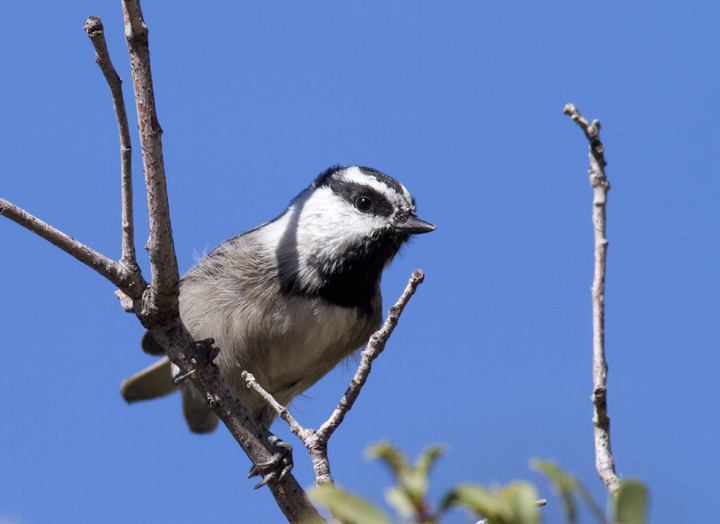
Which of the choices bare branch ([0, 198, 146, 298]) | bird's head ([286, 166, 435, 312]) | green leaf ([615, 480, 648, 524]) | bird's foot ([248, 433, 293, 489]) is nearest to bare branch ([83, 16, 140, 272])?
bare branch ([0, 198, 146, 298])

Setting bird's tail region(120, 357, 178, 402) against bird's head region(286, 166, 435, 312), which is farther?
bird's tail region(120, 357, 178, 402)

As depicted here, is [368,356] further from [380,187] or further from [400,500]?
[380,187]

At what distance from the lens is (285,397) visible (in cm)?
397

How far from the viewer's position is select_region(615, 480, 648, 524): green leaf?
753mm

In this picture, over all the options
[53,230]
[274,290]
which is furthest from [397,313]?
[274,290]

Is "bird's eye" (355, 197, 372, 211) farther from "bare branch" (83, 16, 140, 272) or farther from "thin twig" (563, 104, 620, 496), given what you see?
"thin twig" (563, 104, 620, 496)

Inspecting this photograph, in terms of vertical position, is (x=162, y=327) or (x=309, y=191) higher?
(x=309, y=191)

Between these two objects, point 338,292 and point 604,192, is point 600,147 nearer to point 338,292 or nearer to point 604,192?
point 604,192

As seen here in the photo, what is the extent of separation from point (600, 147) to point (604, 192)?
0.30 ft

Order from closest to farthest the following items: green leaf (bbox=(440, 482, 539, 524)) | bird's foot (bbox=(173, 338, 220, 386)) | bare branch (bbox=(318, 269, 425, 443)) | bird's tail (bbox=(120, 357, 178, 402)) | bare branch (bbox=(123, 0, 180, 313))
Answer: green leaf (bbox=(440, 482, 539, 524)), bare branch (bbox=(318, 269, 425, 443)), bare branch (bbox=(123, 0, 180, 313)), bird's foot (bbox=(173, 338, 220, 386)), bird's tail (bbox=(120, 357, 178, 402))

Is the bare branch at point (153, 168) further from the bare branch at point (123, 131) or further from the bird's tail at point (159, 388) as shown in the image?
the bird's tail at point (159, 388)

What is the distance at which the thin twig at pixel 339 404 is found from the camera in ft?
6.58

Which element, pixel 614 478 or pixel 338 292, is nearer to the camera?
pixel 614 478

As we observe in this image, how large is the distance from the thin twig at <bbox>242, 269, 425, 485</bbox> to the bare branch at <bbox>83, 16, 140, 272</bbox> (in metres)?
0.67
